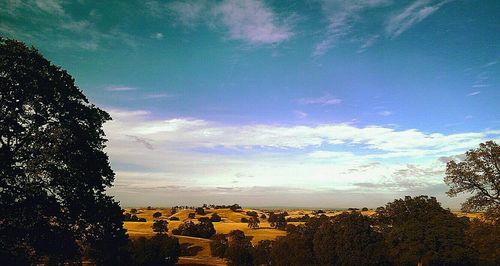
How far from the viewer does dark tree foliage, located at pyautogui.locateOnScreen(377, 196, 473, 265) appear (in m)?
49.6

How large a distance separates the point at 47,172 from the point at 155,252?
50.1 metres

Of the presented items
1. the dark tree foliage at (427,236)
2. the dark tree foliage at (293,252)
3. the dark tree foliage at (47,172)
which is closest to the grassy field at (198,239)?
the dark tree foliage at (293,252)

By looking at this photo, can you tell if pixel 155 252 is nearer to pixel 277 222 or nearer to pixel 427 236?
pixel 427 236

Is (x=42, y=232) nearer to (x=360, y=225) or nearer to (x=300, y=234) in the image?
(x=360, y=225)

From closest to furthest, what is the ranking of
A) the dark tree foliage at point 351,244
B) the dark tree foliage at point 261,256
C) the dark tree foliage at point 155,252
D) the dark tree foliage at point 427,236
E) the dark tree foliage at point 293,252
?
the dark tree foliage at point 427,236
the dark tree foliage at point 351,244
the dark tree foliage at point 293,252
the dark tree foliage at point 155,252
the dark tree foliage at point 261,256

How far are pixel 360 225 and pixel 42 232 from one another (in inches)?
1993

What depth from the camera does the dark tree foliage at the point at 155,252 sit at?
6375cm

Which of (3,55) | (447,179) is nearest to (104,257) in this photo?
(3,55)

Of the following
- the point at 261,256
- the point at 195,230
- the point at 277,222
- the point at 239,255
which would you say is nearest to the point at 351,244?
the point at 261,256

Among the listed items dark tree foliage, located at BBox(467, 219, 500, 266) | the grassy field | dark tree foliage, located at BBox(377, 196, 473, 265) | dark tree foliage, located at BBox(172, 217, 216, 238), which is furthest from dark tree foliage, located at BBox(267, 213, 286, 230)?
dark tree foliage, located at BBox(467, 219, 500, 266)

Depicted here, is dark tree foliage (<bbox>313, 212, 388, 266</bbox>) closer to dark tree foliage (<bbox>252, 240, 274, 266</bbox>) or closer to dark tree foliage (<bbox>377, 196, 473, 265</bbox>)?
dark tree foliage (<bbox>377, 196, 473, 265</bbox>)

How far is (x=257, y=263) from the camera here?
75812 millimetres

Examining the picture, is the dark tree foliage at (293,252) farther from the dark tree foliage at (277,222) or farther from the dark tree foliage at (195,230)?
the dark tree foliage at (277,222)

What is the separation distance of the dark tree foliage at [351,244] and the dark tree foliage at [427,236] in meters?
2.14
